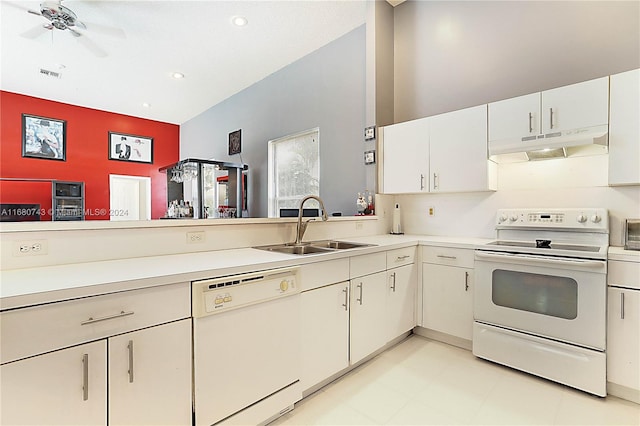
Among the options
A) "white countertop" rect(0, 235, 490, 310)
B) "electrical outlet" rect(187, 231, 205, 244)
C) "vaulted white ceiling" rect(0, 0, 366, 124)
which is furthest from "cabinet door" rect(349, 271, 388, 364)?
"vaulted white ceiling" rect(0, 0, 366, 124)

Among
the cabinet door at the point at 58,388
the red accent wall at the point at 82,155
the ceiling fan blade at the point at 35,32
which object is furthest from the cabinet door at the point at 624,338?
the red accent wall at the point at 82,155

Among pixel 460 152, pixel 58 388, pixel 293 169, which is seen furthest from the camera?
pixel 293 169

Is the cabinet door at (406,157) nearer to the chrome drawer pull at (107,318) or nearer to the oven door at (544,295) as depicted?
the oven door at (544,295)

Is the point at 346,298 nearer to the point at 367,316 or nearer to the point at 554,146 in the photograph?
the point at 367,316

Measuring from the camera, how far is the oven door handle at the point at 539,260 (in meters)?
1.82

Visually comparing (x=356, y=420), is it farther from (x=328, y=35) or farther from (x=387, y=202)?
(x=328, y=35)

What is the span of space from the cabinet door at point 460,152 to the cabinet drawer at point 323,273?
1407 millimetres

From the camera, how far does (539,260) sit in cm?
201

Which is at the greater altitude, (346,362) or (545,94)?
(545,94)

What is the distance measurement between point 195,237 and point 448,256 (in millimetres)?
2005

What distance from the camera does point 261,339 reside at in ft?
4.97

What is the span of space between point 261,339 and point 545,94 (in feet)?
8.49

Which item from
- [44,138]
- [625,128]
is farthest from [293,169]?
[44,138]

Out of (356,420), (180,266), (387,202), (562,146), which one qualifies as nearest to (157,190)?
(387,202)
